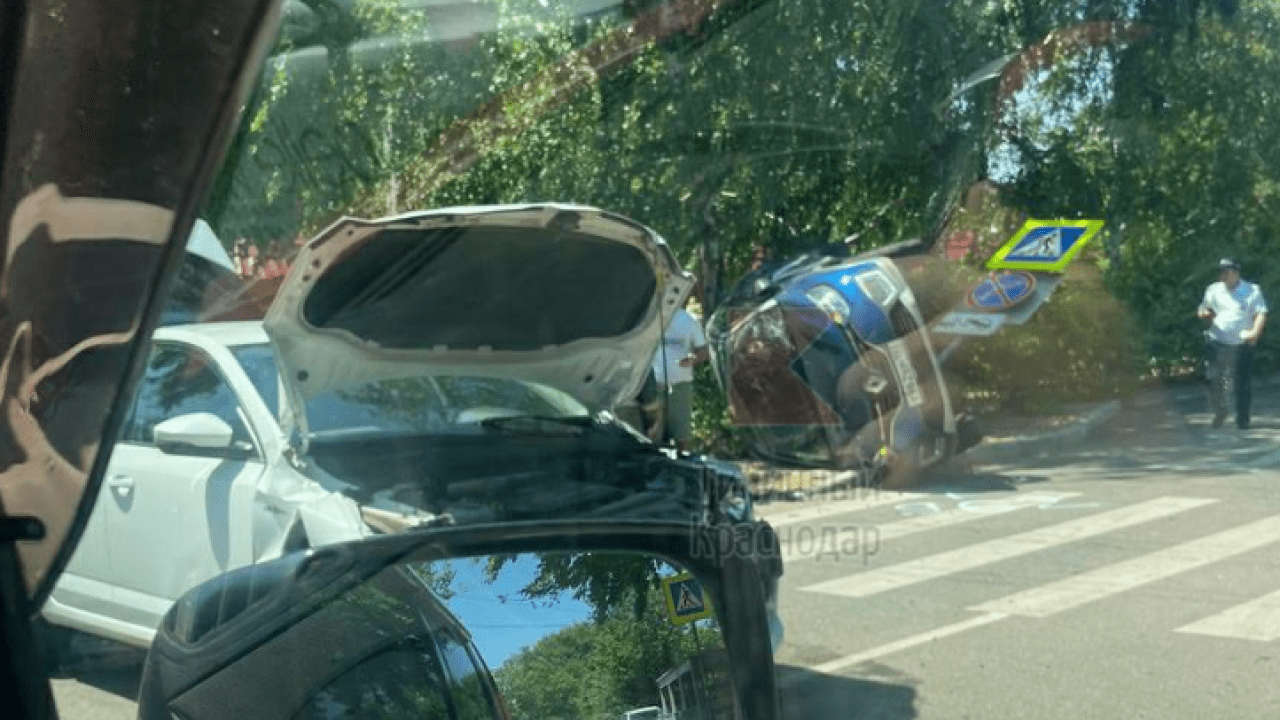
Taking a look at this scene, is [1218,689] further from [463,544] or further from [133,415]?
[133,415]

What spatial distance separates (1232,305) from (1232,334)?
11.1 inches

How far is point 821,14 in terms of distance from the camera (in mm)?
3803

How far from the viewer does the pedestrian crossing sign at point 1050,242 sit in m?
3.86

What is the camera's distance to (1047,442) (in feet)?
16.2

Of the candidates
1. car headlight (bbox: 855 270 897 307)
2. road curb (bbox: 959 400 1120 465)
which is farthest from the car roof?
road curb (bbox: 959 400 1120 465)

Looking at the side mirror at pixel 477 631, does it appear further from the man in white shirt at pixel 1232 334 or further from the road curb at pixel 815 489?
the man in white shirt at pixel 1232 334

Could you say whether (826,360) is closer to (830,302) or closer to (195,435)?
(830,302)

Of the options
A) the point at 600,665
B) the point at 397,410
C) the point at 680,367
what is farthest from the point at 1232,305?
the point at 397,410

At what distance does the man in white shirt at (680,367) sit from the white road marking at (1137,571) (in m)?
1.44

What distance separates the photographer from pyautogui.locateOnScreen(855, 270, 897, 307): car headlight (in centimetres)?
414

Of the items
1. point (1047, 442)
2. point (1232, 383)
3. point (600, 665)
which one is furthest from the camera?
point (1047, 442)

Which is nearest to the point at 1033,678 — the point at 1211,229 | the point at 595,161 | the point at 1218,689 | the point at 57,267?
the point at 1218,689

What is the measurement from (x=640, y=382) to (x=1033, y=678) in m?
1.54

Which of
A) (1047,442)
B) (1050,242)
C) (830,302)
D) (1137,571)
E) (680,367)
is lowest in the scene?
(1137,571)
